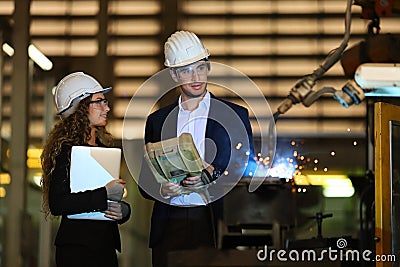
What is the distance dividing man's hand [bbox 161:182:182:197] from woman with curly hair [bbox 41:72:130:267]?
0.97 feet

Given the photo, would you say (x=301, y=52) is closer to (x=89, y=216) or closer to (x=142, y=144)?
(x=142, y=144)

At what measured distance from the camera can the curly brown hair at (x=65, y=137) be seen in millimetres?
4078

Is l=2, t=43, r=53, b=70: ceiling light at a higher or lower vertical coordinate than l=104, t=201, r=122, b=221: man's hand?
higher

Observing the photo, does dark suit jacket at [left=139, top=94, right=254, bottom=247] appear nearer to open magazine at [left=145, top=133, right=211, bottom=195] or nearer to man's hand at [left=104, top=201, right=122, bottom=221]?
open magazine at [left=145, top=133, right=211, bottom=195]

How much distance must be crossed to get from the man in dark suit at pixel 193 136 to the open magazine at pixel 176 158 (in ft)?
0.32

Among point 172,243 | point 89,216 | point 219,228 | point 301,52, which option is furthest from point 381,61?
point 89,216

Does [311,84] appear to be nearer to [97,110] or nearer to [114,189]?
[97,110]

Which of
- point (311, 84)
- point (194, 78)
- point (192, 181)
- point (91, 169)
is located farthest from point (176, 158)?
point (311, 84)

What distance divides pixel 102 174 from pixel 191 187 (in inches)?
19.7

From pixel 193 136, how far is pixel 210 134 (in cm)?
8

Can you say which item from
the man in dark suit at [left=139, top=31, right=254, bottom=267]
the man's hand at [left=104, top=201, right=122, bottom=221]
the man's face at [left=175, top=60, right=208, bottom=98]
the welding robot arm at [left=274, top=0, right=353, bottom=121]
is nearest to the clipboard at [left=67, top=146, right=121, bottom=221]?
the man's hand at [left=104, top=201, right=122, bottom=221]

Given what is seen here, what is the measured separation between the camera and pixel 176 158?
13.7 feet

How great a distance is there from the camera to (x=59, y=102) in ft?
14.1

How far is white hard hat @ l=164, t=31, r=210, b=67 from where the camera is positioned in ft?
14.7
